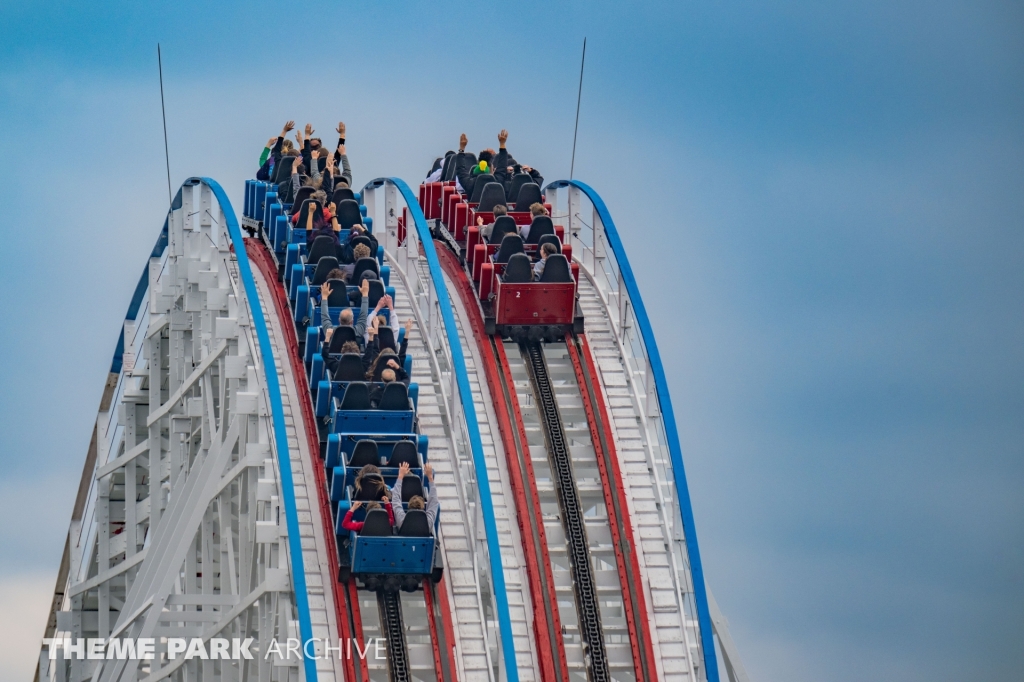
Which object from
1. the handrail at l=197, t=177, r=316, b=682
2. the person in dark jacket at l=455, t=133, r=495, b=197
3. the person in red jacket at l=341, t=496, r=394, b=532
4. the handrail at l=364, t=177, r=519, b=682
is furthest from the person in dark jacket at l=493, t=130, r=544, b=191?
the person in red jacket at l=341, t=496, r=394, b=532

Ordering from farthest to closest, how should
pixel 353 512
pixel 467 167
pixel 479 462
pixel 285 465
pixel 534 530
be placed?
pixel 467 167 < pixel 534 530 < pixel 479 462 < pixel 353 512 < pixel 285 465

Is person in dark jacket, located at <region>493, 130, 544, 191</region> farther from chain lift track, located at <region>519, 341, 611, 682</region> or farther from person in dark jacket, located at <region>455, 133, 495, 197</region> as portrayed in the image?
chain lift track, located at <region>519, 341, 611, 682</region>

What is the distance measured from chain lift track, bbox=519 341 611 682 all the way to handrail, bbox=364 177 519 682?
0.85 meters

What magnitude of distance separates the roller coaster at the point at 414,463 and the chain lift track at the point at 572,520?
2 centimetres

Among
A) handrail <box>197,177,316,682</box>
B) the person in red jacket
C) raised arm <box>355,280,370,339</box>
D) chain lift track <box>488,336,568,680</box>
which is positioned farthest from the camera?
raised arm <box>355,280,370,339</box>

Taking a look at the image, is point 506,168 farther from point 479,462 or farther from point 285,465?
point 285,465

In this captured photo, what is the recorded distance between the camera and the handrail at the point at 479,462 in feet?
65.1

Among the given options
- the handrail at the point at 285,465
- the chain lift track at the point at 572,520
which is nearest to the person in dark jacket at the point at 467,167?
the chain lift track at the point at 572,520

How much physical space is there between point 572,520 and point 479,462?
4.91 feet

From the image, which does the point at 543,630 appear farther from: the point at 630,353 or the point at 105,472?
the point at 105,472

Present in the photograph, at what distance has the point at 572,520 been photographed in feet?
71.6

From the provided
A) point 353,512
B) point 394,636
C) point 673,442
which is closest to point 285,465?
point 353,512

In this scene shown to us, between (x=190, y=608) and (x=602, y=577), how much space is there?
6.82m

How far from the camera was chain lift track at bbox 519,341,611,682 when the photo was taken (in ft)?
68.1
